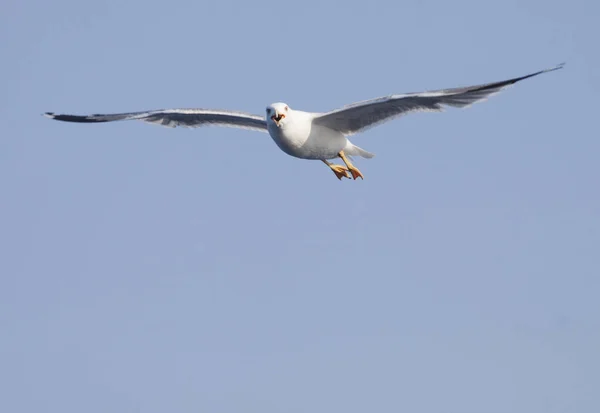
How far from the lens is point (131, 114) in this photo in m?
26.8

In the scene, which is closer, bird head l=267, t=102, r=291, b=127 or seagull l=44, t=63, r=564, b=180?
seagull l=44, t=63, r=564, b=180

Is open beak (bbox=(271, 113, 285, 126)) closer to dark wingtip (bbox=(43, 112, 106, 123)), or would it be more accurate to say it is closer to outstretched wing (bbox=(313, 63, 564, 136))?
outstretched wing (bbox=(313, 63, 564, 136))

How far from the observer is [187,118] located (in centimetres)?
2745

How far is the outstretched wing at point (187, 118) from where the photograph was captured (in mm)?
26609

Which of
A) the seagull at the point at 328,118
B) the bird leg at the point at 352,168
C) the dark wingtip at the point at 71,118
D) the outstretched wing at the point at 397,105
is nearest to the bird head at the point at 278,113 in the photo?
the seagull at the point at 328,118

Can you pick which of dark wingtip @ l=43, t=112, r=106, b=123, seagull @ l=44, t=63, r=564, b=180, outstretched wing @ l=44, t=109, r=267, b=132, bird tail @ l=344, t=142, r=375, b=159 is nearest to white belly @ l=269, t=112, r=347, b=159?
seagull @ l=44, t=63, r=564, b=180

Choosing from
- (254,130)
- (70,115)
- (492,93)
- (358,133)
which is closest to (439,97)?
(492,93)

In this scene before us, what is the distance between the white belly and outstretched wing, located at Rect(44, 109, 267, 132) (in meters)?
2.28

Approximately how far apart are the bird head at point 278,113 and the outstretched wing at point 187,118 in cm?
265

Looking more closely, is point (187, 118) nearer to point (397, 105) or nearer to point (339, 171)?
point (339, 171)

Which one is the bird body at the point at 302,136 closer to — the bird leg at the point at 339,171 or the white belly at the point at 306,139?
the white belly at the point at 306,139

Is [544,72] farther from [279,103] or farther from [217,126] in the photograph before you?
[217,126]

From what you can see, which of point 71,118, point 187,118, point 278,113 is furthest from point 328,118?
point 71,118

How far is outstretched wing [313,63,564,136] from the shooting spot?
71.9ft
